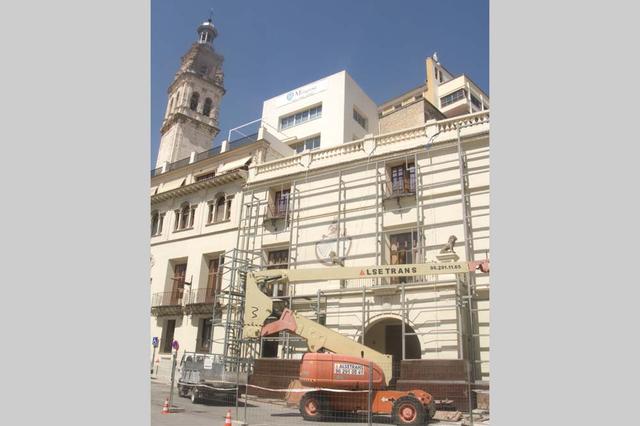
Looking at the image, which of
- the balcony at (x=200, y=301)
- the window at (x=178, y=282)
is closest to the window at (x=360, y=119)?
the window at (x=178, y=282)

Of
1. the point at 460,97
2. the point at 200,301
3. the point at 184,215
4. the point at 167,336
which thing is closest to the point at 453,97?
the point at 460,97

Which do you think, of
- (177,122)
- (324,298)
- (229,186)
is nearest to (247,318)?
(324,298)

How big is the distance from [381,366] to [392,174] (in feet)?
21.6

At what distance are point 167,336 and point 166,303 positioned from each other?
1156mm

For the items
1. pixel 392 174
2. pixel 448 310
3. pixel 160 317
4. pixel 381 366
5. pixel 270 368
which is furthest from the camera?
pixel 160 317

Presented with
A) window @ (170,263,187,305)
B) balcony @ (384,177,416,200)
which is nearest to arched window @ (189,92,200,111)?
window @ (170,263,187,305)

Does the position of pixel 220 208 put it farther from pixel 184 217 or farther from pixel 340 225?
pixel 340 225

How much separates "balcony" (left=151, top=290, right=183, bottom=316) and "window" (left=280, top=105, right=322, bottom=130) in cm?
886

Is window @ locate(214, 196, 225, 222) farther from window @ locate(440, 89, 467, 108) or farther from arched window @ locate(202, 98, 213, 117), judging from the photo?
window @ locate(440, 89, 467, 108)

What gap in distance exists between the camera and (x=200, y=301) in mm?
15422

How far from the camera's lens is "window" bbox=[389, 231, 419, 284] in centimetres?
1203

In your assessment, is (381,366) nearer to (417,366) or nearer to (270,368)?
(417,366)

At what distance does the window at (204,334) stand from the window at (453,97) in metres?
20.9

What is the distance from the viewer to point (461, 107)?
27.9 meters
